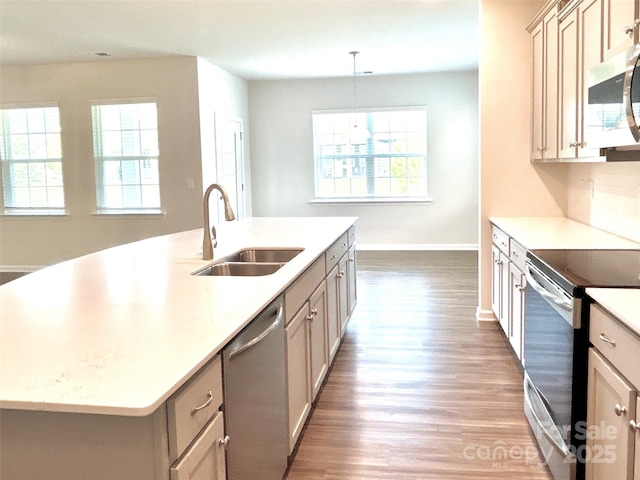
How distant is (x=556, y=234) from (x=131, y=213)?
551cm

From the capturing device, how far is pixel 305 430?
111 inches

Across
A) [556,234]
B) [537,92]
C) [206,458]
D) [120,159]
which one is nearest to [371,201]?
[120,159]

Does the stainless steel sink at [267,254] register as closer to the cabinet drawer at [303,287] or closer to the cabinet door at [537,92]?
the cabinet drawer at [303,287]

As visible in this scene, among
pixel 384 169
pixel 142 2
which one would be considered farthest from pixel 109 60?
pixel 384 169

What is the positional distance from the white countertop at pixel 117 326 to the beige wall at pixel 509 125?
7.10 feet

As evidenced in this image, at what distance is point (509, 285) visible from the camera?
146 inches

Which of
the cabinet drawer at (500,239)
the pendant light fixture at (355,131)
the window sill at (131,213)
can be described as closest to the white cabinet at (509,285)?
the cabinet drawer at (500,239)

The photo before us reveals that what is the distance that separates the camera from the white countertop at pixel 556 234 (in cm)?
298

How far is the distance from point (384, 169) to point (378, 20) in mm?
3576

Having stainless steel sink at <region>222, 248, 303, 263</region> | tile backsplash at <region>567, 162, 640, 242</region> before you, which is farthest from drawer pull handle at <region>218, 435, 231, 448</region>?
tile backsplash at <region>567, 162, 640, 242</region>

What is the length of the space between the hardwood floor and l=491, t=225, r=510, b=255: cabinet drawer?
69 cm

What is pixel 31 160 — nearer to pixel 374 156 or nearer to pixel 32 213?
pixel 32 213

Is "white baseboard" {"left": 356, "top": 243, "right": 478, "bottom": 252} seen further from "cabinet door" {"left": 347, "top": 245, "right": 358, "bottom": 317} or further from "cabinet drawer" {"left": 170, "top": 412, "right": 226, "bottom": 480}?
"cabinet drawer" {"left": 170, "top": 412, "right": 226, "bottom": 480}

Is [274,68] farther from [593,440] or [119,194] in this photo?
[593,440]
